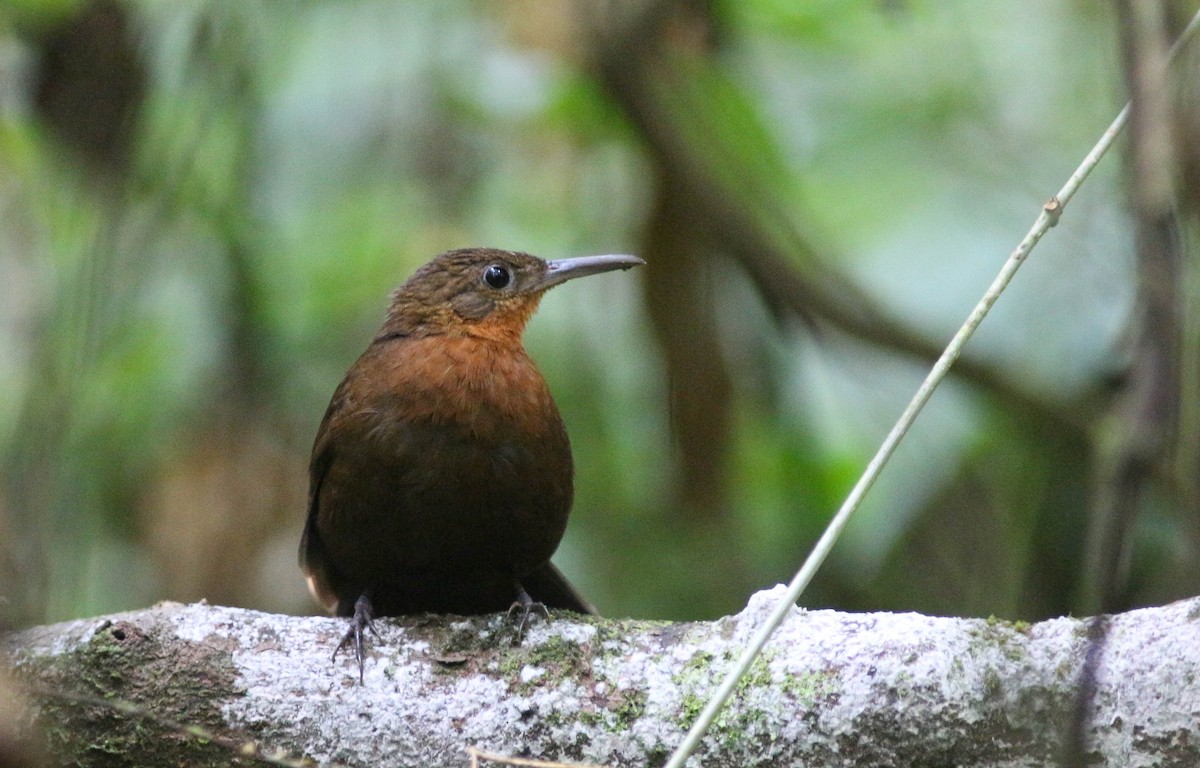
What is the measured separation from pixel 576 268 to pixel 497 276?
0.24 m

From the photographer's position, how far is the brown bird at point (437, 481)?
3.33 m

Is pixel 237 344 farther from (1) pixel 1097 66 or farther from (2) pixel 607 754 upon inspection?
(1) pixel 1097 66

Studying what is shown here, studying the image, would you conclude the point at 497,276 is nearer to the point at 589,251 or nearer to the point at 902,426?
the point at 589,251

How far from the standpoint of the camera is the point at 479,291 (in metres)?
3.95

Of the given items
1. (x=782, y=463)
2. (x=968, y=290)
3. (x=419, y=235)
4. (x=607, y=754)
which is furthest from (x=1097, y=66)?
(x=607, y=754)

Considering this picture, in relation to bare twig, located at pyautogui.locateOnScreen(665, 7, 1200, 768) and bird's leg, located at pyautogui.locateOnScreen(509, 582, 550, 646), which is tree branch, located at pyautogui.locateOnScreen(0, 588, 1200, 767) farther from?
bare twig, located at pyautogui.locateOnScreen(665, 7, 1200, 768)

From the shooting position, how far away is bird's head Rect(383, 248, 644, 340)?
12.6ft

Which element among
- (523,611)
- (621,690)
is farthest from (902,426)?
(523,611)

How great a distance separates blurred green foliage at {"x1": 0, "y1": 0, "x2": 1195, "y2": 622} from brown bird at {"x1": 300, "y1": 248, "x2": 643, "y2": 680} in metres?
0.79

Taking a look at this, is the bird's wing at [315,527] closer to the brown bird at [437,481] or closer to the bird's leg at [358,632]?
the brown bird at [437,481]

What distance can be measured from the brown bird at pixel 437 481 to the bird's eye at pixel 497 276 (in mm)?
227

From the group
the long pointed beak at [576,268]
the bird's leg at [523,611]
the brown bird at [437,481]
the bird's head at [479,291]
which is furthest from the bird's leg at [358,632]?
the long pointed beak at [576,268]

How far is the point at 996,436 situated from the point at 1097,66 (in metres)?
1.36

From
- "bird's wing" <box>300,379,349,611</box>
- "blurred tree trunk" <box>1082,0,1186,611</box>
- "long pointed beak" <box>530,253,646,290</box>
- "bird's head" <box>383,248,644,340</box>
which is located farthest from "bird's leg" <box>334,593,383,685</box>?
"blurred tree trunk" <box>1082,0,1186,611</box>
